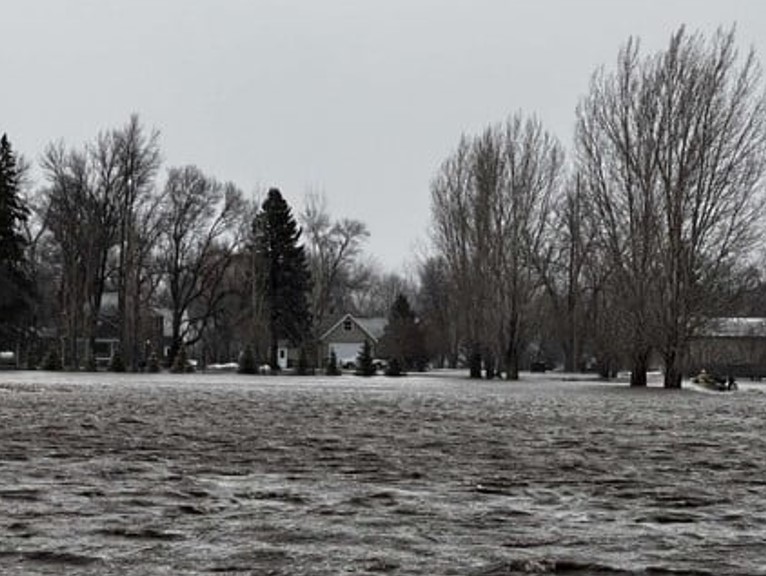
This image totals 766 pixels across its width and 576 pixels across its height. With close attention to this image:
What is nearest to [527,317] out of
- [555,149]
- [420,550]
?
[555,149]

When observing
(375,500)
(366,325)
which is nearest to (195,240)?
(366,325)

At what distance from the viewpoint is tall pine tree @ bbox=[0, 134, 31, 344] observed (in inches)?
2389

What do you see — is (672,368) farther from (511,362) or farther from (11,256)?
(11,256)

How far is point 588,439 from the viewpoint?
1151 centimetres

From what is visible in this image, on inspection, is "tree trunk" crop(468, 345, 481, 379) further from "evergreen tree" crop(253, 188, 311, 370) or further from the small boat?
"evergreen tree" crop(253, 188, 311, 370)

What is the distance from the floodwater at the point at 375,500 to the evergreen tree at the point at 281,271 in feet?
188

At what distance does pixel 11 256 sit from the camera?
62.0 meters

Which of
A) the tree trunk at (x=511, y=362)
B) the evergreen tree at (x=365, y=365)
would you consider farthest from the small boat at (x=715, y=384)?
the evergreen tree at (x=365, y=365)

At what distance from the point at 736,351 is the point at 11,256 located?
140 feet

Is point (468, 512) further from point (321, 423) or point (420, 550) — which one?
point (321, 423)

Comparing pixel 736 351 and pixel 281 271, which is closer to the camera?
pixel 736 351

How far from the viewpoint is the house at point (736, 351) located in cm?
3961

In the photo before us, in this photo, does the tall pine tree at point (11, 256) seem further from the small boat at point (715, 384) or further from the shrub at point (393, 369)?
the small boat at point (715, 384)

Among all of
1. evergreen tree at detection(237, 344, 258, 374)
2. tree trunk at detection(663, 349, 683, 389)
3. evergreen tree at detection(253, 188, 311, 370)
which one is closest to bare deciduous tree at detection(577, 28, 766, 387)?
tree trunk at detection(663, 349, 683, 389)
